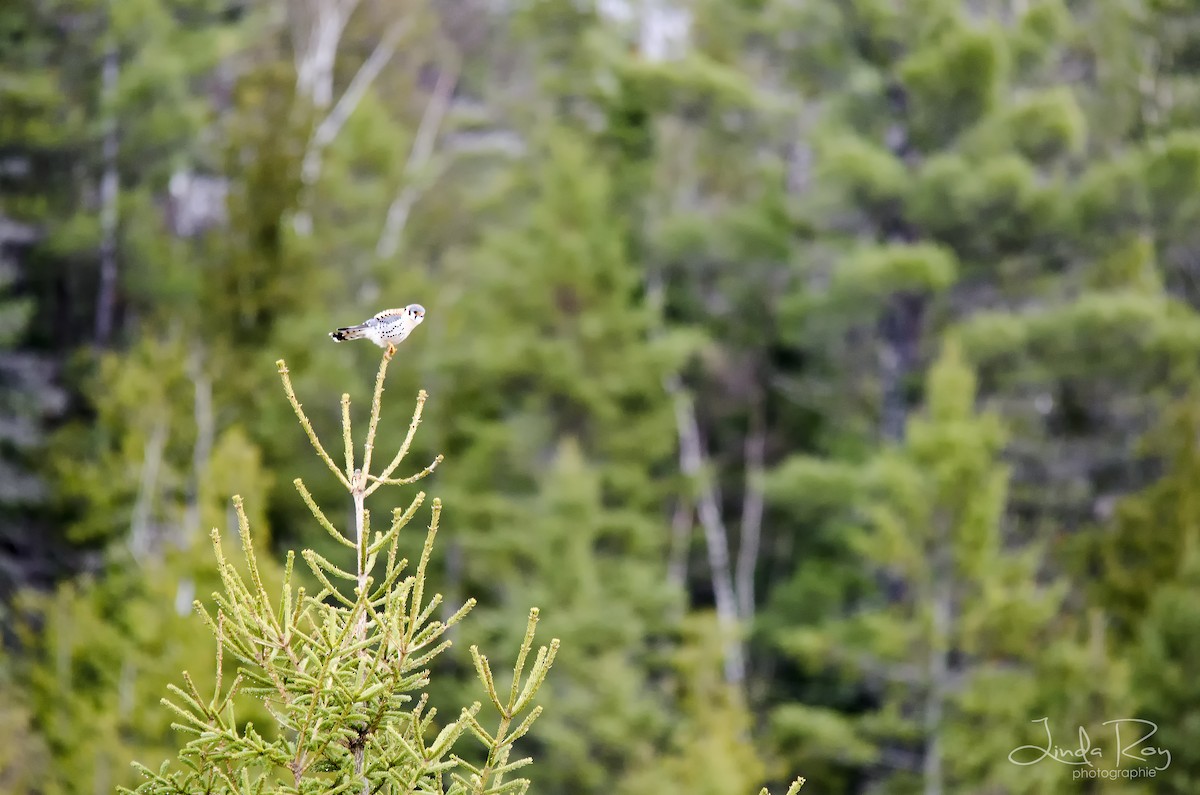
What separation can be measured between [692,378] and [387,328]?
1402 centimetres

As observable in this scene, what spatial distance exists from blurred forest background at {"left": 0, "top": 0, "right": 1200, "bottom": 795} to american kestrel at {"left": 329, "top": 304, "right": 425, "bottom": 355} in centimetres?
634

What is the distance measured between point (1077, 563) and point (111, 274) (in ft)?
39.8

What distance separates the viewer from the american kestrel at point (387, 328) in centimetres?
324

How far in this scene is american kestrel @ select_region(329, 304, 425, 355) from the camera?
10.6 feet

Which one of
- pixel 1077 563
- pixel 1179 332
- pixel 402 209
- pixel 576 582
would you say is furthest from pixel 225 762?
pixel 402 209

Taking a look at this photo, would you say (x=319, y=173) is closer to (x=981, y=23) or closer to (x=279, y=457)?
(x=279, y=457)

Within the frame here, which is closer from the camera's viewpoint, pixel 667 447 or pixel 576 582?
pixel 576 582

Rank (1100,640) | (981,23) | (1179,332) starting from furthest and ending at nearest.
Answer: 1. (981,23)
2. (1179,332)
3. (1100,640)

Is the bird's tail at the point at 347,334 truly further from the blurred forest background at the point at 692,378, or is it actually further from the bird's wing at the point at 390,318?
the blurred forest background at the point at 692,378

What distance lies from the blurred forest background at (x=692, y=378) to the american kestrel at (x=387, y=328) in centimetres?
634

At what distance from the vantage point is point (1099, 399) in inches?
632
